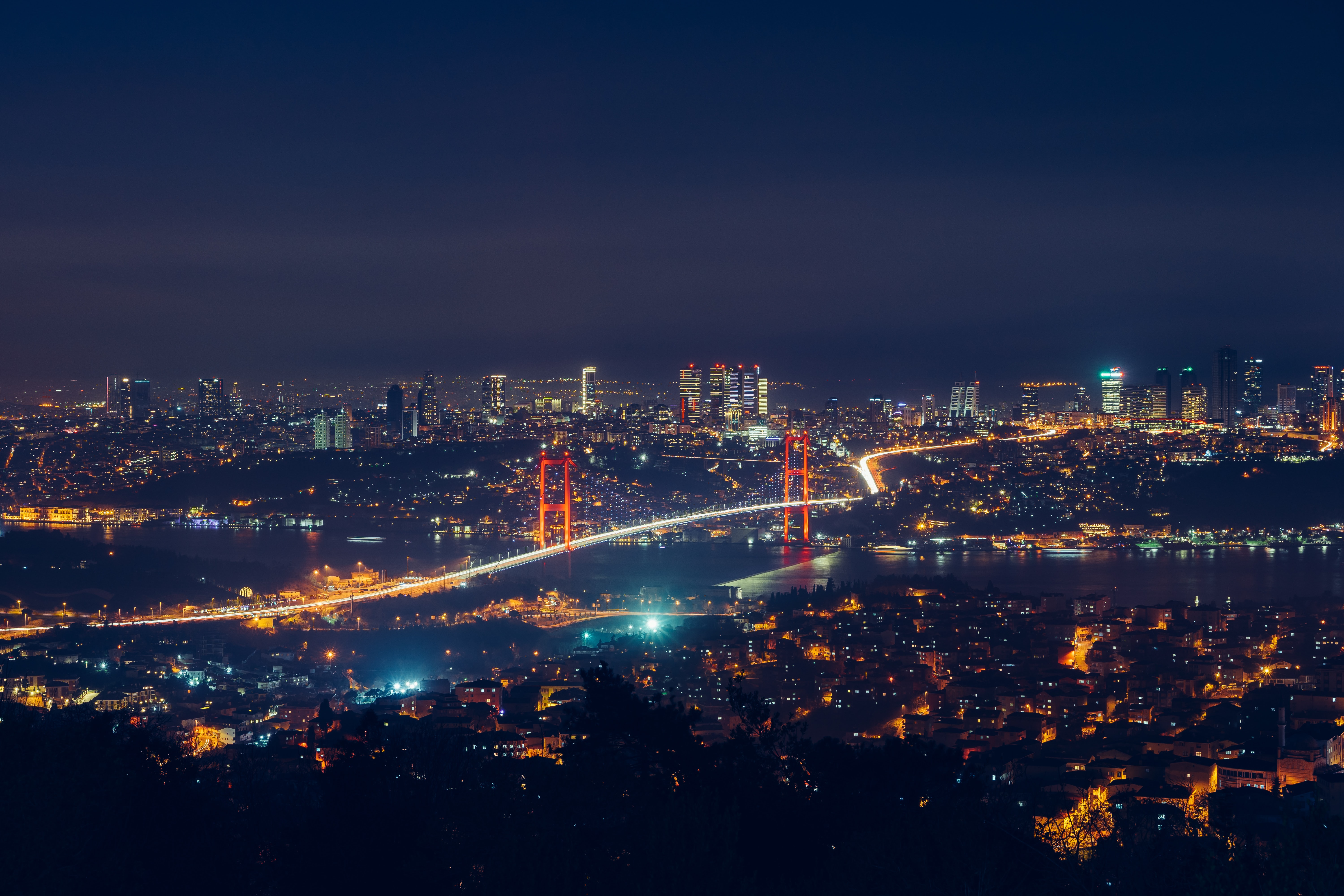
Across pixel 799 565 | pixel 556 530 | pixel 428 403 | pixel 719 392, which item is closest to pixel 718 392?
pixel 719 392

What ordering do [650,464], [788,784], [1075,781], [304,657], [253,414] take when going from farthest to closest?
[253,414], [650,464], [304,657], [1075,781], [788,784]

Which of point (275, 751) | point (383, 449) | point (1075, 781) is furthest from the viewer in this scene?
point (383, 449)

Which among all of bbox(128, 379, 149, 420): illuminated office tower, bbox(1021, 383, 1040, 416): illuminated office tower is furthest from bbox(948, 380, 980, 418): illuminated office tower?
bbox(128, 379, 149, 420): illuminated office tower

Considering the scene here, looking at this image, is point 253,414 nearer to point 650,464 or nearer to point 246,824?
point 650,464

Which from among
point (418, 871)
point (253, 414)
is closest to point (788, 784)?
→ point (418, 871)

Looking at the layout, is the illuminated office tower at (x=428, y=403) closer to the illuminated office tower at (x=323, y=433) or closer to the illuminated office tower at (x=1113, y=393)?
the illuminated office tower at (x=323, y=433)

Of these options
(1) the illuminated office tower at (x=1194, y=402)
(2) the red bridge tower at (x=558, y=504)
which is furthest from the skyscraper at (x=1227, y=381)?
(2) the red bridge tower at (x=558, y=504)

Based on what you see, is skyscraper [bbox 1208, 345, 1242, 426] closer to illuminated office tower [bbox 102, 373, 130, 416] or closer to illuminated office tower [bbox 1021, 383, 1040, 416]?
illuminated office tower [bbox 1021, 383, 1040, 416]
